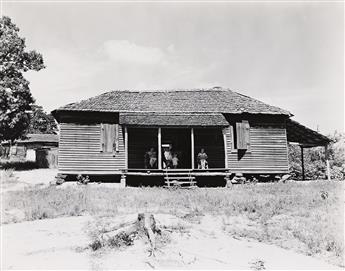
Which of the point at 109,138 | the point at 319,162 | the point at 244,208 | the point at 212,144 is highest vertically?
the point at 109,138

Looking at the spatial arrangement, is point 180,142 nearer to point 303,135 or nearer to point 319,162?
point 303,135

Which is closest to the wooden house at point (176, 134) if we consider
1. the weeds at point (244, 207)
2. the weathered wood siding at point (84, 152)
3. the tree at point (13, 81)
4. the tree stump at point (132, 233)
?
the weathered wood siding at point (84, 152)

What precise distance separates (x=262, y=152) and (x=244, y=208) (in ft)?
31.6

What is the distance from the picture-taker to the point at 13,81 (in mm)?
27734

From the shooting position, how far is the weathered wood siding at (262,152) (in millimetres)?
22844

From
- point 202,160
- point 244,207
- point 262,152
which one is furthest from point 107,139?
point 244,207

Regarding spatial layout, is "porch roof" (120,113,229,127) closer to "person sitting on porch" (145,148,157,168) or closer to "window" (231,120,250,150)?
"window" (231,120,250,150)

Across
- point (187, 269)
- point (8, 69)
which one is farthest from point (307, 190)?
point (8, 69)

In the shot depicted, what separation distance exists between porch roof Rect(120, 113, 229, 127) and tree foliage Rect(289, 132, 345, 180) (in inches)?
479

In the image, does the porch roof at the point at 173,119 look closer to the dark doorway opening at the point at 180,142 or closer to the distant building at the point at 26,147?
the dark doorway opening at the point at 180,142

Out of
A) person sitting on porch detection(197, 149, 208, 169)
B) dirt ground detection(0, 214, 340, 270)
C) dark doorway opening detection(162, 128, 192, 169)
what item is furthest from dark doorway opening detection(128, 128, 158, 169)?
dirt ground detection(0, 214, 340, 270)

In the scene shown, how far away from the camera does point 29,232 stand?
10.8 m

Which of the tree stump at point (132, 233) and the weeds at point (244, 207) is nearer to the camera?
the tree stump at point (132, 233)

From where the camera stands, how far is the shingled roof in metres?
22.6
